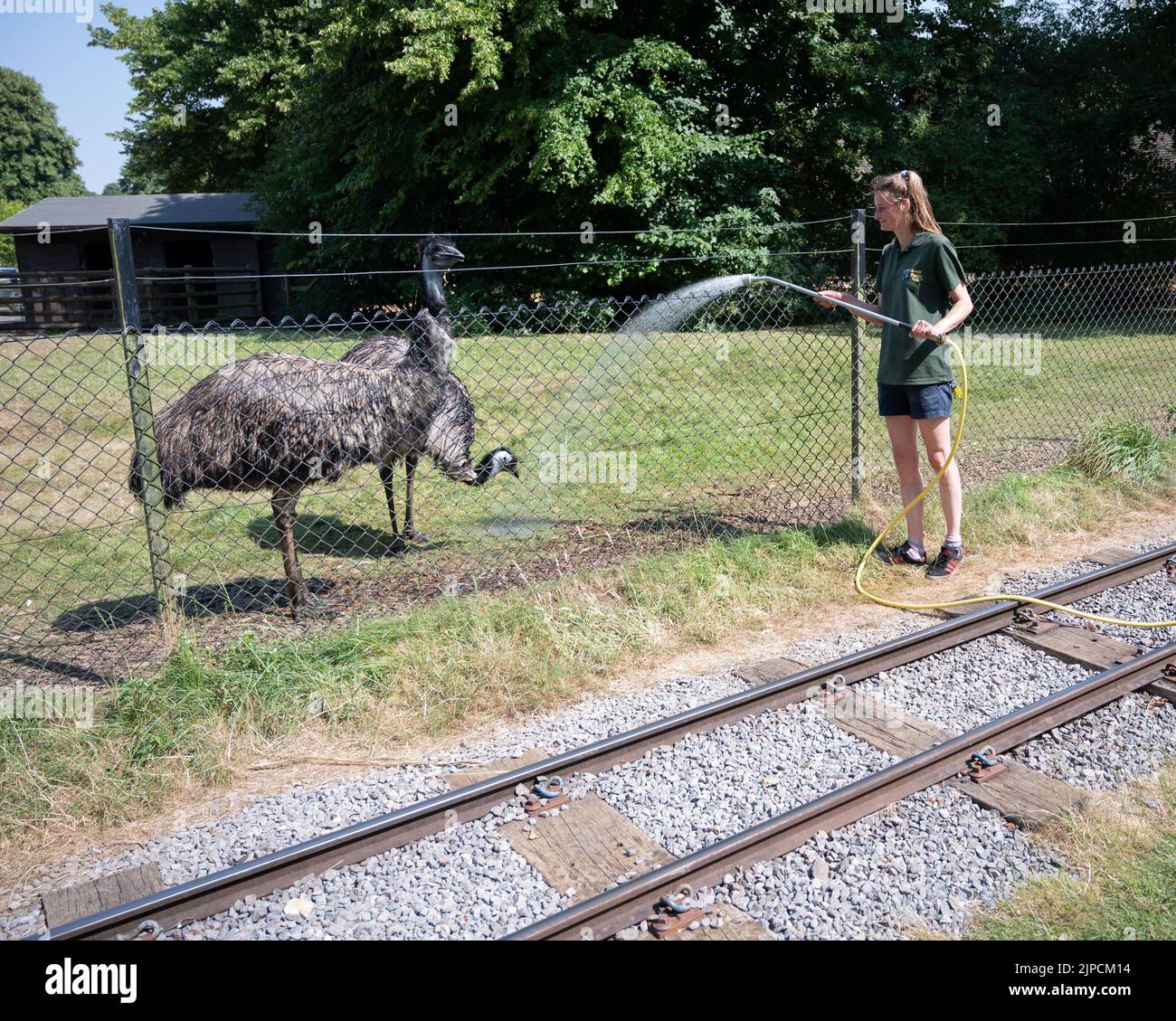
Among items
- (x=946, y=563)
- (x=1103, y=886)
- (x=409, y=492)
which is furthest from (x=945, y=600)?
(x=409, y=492)

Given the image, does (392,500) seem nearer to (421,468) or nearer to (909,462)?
(421,468)

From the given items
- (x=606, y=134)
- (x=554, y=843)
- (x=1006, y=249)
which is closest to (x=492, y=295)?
(x=606, y=134)

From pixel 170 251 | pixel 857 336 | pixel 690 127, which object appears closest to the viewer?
pixel 857 336

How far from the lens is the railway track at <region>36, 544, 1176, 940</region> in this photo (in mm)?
3205

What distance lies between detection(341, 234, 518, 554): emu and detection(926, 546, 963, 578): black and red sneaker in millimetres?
3051

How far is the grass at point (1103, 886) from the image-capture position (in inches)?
120

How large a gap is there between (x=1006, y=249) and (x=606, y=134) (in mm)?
10728

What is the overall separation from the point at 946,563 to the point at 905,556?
0.32 meters

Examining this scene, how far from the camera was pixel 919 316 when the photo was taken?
592 centimetres

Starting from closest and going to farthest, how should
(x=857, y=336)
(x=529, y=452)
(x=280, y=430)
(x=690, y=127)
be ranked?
(x=280, y=430)
(x=857, y=336)
(x=529, y=452)
(x=690, y=127)

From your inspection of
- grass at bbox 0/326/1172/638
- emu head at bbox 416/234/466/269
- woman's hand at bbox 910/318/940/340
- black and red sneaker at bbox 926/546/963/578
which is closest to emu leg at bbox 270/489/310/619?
grass at bbox 0/326/1172/638

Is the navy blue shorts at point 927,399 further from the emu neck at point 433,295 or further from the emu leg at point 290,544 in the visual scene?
the emu leg at point 290,544

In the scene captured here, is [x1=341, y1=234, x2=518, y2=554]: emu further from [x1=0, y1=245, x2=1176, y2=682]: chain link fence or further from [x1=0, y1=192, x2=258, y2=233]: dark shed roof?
[x1=0, y1=192, x2=258, y2=233]: dark shed roof
